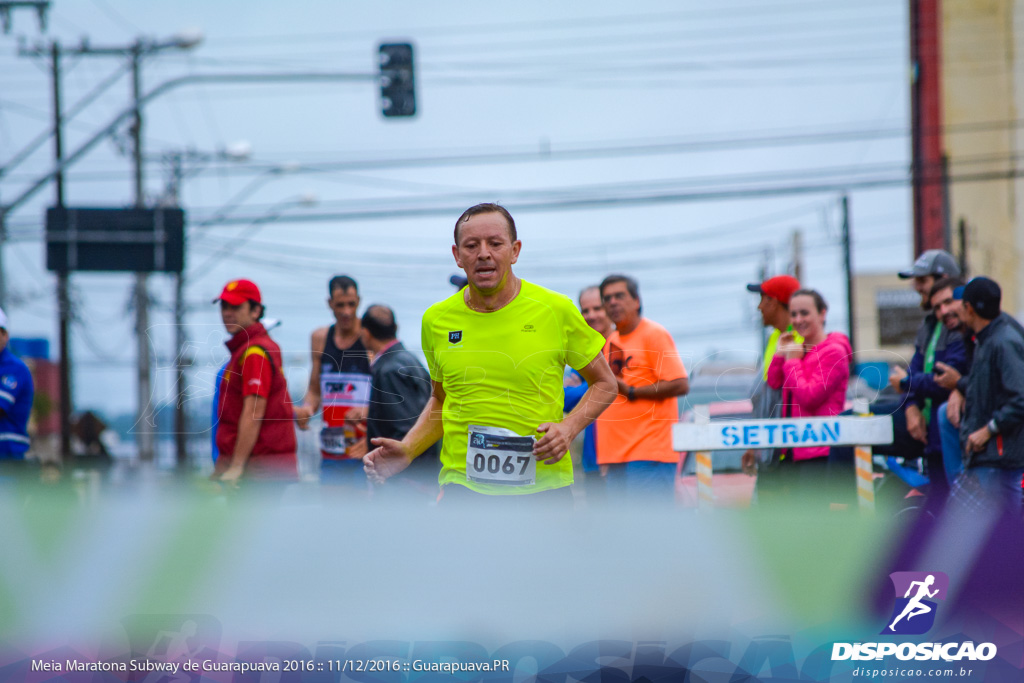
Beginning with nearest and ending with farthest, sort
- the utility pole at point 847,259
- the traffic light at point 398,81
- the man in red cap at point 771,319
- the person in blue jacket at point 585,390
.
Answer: the man in red cap at point 771,319
the person in blue jacket at point 585,390
the traffic light at point 398,81
the utility pole at point 847,259

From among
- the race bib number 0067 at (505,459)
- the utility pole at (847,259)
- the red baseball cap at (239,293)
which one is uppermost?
the utility pole at (847,259)

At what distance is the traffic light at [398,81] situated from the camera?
51.3 ft

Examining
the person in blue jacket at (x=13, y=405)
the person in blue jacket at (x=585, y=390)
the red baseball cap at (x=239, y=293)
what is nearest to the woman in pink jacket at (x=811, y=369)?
the person in blue jacket at (x=585, y=390)

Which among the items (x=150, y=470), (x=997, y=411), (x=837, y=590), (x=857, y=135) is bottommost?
(x=150, y=470)

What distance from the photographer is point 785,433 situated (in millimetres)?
5867

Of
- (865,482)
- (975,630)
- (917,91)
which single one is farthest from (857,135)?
(917,91)

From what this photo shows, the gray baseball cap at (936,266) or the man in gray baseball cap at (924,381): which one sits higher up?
the gray baseball cap at (936,266)

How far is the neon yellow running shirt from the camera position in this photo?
388cm

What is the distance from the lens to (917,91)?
39125 mm

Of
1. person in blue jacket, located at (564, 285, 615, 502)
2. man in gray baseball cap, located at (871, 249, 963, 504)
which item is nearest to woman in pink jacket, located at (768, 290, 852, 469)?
man in gray baseball cap, located at (871, 249, 963, 504)

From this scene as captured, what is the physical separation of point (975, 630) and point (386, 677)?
1971mm

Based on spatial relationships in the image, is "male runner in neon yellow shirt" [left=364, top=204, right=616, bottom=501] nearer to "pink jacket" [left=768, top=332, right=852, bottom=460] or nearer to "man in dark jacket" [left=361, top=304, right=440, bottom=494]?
"man in dark jacket" [left=361, top=304, right=440, bottom=494]

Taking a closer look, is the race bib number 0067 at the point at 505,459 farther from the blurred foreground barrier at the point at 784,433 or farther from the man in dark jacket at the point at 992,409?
the blurred foreground barrier at the point at 784,433

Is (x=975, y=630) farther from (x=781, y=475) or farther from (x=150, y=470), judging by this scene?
(x=150, y=470)
